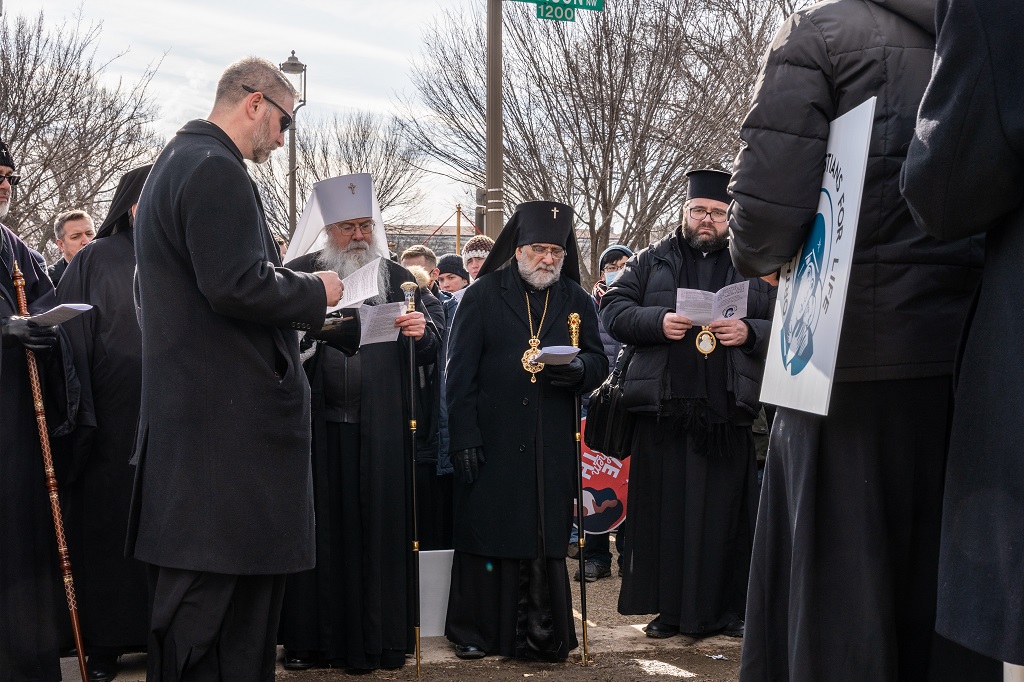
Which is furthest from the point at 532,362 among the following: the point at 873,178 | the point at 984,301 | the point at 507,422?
the point at 984,301

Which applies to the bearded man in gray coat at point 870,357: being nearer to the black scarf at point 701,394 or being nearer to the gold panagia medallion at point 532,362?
the gold panagia medallion at point 532,362

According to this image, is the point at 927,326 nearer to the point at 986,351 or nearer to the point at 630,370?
the point at 986,351

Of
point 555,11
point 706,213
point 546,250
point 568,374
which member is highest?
point 555,11

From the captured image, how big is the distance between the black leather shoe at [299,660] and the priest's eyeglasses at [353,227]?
85.4 inches

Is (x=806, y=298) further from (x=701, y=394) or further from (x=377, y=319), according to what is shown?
(x=701, y=394)

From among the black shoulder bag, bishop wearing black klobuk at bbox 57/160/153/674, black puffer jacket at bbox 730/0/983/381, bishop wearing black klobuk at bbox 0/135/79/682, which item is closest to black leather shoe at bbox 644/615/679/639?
the black shoulder bag

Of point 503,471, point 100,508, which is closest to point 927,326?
point 503,471

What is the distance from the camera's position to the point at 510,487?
571 cm

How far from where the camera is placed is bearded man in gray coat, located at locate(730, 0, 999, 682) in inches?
107

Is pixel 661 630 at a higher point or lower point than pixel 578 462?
lower

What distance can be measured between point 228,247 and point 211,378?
45cm

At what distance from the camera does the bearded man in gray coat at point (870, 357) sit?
8.95 ft

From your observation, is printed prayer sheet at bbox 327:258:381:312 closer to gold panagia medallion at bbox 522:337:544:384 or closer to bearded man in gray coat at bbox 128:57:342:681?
bearded man in gray coat at bbox 128:57:342:681

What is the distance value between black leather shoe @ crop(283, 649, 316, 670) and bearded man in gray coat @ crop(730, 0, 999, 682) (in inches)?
131
